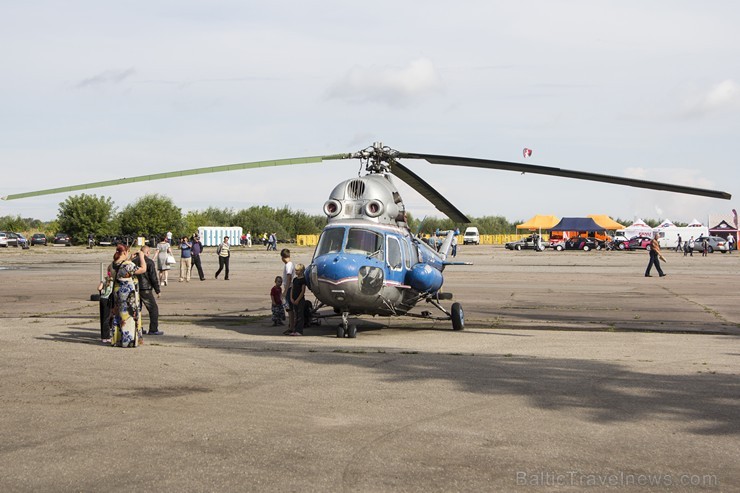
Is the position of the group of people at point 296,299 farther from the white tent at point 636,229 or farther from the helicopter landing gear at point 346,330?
the white tent at point 636,229

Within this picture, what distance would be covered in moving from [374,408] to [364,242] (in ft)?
23.4

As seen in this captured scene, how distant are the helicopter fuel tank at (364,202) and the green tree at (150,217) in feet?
317

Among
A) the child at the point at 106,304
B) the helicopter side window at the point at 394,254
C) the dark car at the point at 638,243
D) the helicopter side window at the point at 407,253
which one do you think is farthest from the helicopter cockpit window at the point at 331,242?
the dark car at the point at 638,243

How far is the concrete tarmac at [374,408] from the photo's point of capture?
21.1 ft

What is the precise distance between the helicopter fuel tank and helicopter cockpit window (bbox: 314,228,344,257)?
402 mm

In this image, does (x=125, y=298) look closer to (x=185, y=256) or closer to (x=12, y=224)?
(x=185, y=256)

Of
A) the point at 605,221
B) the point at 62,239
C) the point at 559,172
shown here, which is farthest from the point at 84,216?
the point at 559,172

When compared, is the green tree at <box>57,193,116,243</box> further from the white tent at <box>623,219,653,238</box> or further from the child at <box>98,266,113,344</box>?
the child at <box>98,266,113,344</box>

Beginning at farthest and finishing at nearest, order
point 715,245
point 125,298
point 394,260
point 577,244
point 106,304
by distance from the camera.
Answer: point 577,244
point 715,245
point 394,260
point 106,304
point 125,298

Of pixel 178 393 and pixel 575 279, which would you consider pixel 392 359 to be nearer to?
pixel 178 393

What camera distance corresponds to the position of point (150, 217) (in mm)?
111812

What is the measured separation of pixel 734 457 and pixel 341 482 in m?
3.30

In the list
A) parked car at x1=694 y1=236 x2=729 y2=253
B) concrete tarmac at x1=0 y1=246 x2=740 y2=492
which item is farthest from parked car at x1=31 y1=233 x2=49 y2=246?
concrete tarmac at x1=0 y1=246 x2=740 y2=492

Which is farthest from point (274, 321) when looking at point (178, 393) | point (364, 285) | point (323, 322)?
point (178, 393)
